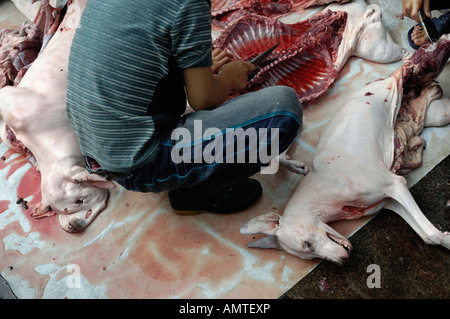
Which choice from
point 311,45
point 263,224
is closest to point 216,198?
point 263,224

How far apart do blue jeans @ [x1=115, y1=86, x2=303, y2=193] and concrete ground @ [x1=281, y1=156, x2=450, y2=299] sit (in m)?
0.68

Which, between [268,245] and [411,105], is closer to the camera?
[268,245]

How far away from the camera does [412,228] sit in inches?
88.7

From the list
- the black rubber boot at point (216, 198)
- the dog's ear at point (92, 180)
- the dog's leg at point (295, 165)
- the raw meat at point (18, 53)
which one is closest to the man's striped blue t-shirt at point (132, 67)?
the black rubber boot at point (216, 198)

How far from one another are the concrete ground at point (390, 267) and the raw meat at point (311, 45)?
3.19ft

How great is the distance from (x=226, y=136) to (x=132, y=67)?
0.51 metres

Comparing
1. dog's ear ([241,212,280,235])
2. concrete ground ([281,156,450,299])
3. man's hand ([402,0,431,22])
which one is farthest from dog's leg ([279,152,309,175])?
man's hand ([402,0,431,22])

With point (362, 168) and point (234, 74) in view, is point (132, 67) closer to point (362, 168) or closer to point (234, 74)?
point (234, 74)

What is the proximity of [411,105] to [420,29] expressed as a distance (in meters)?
0.69

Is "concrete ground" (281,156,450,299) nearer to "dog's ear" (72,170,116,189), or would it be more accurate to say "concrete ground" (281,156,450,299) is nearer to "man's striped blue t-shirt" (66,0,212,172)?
"man's striped blue t-shirt" (66,0,212,172)

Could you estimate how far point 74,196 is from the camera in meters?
2.57

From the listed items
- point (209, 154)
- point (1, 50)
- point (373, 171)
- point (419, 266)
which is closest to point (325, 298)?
point (419, 266)
